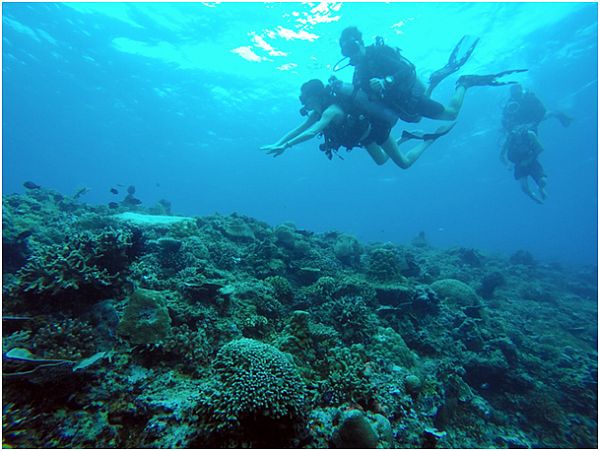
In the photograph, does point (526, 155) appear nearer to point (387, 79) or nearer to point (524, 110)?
point (524, 110)

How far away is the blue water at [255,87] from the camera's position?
20.6 metres

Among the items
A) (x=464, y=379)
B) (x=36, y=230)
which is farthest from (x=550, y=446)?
(x=36, y=230)

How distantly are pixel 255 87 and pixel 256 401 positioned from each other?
32956 millimetres

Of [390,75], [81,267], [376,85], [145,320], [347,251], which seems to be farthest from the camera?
[347,251]

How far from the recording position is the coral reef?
297 centimetres

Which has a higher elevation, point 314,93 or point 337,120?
point 314,93

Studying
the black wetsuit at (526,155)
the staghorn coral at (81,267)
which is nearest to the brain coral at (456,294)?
the staghorn coral at (81,267)

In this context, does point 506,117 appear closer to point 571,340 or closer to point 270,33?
point 571,340

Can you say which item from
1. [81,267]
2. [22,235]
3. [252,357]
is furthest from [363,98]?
[22,235]

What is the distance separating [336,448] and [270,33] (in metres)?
25.7

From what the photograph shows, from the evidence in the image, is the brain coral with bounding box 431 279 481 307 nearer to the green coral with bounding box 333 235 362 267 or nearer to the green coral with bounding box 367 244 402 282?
the green coral with bounding box 367 244 402 282

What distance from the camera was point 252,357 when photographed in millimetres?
3482

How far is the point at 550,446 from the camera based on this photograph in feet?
15.7

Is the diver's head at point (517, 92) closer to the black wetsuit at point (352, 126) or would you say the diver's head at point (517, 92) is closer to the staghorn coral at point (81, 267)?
the black wetsuit at point (352, 126)
